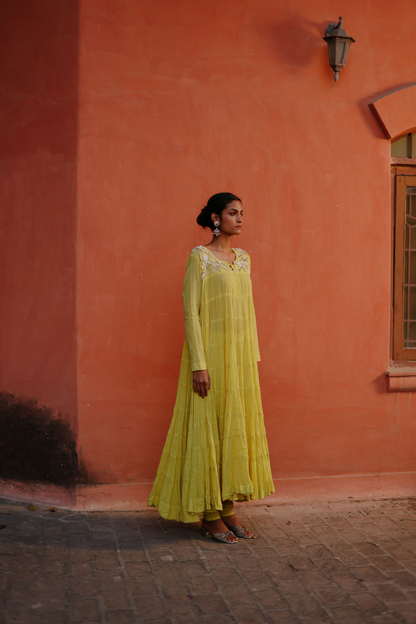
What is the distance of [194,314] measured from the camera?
398cm

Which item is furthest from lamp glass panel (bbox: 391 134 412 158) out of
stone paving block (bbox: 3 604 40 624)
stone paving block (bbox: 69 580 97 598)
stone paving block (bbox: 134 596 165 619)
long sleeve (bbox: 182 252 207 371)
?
stone paving block (bbox: 3 604 40 624)

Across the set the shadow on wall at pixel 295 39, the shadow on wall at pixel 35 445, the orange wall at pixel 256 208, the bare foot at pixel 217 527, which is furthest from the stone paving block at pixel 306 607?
the shadow on wall at pixel 295 39

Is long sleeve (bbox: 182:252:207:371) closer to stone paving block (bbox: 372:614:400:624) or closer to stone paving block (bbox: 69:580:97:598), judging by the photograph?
stone paving block (bbox: 69:580:97:598)

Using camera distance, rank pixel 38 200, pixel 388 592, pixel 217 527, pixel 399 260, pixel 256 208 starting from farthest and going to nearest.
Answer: pixel 399 260 < pixel 256 208 < pixel 38 200 < pixel 217 527 < pixel 388 592

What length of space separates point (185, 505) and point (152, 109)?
9.25 feet

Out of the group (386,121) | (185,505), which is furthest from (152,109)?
(185,505)

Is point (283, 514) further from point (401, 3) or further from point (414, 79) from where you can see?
point (401, 3)

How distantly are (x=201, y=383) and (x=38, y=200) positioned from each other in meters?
1.89

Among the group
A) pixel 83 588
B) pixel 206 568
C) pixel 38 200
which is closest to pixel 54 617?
pixel 83 588

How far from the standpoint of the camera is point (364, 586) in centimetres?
344

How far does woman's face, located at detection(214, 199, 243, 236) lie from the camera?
404 centimetres

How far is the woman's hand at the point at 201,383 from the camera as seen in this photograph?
13.0 ft

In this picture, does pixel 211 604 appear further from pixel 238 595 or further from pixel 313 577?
pixel 313 577

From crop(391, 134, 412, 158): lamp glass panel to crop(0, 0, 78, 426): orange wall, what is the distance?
2.59 m
